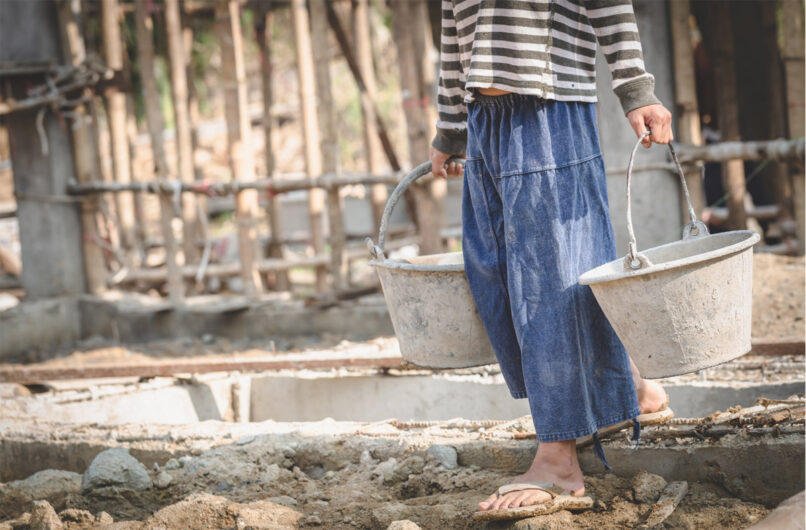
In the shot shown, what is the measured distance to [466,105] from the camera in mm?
2613

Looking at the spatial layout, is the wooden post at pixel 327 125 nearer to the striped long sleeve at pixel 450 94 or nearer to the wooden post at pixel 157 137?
the wooden post at pixel 157 137

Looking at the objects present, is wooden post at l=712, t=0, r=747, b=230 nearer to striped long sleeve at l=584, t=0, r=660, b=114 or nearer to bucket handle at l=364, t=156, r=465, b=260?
bucket handle at l=364, t=156, r=465, b=260

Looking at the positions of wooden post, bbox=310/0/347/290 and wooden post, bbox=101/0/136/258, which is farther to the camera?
wooden post, bbox=101/0/136/258

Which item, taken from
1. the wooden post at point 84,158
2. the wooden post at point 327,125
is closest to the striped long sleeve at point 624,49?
the wooden post at point 327,125

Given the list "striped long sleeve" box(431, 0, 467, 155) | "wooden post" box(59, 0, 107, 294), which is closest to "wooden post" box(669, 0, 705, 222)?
"striped long sleeve" box(431, 0, 467, 155)

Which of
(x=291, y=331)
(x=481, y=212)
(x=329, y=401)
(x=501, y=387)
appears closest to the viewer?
(x=481, y=212)

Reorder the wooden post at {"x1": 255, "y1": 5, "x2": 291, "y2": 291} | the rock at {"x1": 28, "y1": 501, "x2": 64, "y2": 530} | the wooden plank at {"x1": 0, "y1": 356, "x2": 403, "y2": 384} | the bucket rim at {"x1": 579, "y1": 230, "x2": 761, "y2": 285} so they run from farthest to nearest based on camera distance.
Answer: the wooden post at {"x1": 255, "y1": 5, "x2": 291, "y2": 291}
the wooden plank at {"x1": 0, "y1": 356, "x2": 403, "y2": 384}
the rock at {"x1": 28, "y1": 501, "x2": 64, "y2": 530}
the bucket rim at {"x1": 579, "y1": 230, "x2": 761, "y2": 285}

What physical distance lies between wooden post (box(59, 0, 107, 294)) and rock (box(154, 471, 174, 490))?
4.51m

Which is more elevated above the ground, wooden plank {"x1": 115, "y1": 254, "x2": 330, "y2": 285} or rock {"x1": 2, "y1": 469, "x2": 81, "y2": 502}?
wooden plank {"x1": 115, "y1": 254, "x2": 330, "y2": 285}

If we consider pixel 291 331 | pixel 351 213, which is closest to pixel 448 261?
pixel 291 331

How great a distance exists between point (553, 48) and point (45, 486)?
2151 mm

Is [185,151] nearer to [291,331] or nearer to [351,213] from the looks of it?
[291,331]

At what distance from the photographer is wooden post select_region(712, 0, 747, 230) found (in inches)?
243

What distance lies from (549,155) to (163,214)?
4837 millimetres
